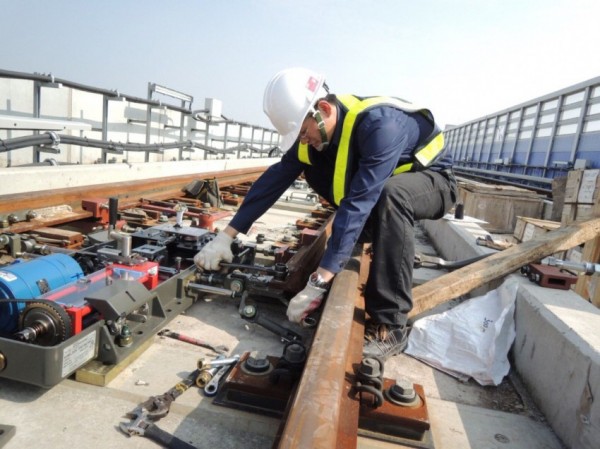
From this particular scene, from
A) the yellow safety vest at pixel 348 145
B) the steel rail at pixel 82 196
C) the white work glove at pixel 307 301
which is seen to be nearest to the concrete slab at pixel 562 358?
the yellow safety vest at pixel 348 145

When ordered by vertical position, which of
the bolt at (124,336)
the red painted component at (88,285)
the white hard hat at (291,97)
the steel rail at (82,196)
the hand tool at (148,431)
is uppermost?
the white hard hat at (291,97)

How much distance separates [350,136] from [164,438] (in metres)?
1.65

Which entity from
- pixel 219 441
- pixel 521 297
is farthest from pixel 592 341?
A: pixel 219 441

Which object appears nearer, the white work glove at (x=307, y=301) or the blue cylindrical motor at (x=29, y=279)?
the blue cylindrical motor at (x=29, y=279)

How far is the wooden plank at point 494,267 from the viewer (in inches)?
98.3

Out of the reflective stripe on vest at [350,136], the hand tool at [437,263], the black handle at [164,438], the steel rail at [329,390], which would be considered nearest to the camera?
the steel rail at [329,390]

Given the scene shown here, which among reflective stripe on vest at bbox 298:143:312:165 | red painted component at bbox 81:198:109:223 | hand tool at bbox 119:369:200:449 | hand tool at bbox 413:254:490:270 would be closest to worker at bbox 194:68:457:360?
reflective stripe on vest at bbox 298:143:312:165

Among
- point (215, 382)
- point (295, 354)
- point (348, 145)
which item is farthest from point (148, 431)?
point (348, 145)

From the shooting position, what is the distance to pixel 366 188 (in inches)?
85.4

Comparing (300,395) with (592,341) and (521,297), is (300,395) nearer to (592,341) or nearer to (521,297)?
(592,341)

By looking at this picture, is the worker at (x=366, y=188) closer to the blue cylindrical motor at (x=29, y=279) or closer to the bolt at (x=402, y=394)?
the bolt at (x=402, y=394)

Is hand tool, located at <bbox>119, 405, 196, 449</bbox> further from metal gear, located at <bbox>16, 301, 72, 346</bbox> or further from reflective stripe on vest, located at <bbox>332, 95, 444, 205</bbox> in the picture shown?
reflective stripe on vest, located at <bbox>332, 95, 444, 205</bbox>

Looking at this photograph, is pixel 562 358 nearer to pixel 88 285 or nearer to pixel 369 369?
pixel 369 369

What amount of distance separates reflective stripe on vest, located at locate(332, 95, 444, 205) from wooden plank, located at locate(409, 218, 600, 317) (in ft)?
2.34
